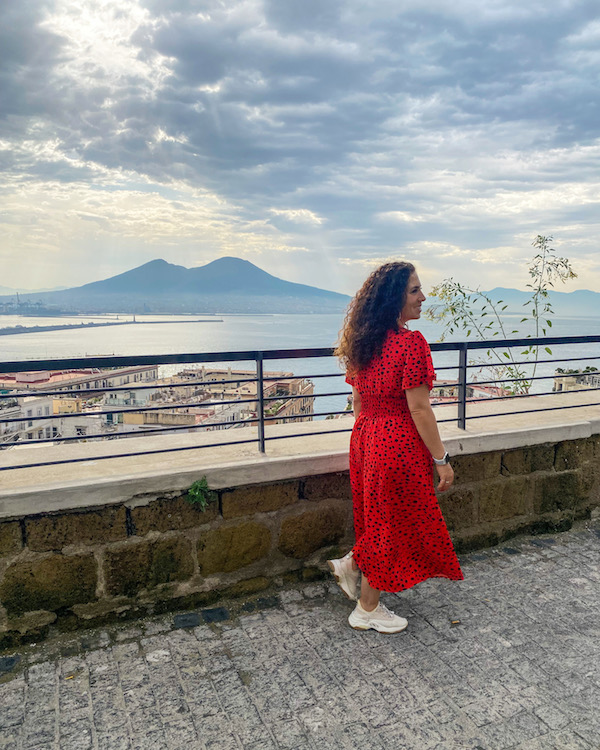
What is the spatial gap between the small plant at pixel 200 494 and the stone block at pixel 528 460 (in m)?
2.32

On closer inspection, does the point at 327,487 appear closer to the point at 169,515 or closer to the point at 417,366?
the point at 169,515

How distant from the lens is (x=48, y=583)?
3021 millimetres

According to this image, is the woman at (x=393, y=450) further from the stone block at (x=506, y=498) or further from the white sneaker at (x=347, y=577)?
the stone block at (x=506, y=498)

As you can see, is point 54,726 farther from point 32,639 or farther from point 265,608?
point 265,608

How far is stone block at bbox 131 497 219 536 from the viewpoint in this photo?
3.19 meters

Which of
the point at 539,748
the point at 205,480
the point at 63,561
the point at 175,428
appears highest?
the point at 175,428

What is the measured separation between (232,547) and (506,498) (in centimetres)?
218

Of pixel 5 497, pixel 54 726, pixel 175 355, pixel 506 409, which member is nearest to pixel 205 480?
pixel 175 355

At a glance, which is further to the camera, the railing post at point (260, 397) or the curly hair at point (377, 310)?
the railing post at point (260, 397)

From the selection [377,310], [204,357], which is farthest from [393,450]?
[204,357]

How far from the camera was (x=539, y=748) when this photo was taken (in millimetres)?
2195

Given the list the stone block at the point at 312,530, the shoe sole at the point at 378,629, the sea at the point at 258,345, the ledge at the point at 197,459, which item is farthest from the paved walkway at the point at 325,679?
the sea at the point at 258,345

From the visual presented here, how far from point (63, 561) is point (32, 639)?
440 millimetres

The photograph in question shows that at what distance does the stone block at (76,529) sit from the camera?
298cm
